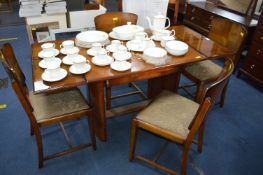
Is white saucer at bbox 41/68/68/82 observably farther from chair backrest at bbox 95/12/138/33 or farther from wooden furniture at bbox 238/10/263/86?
wooden furniture at bbox 238/10/263/86

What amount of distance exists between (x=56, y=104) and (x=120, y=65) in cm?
54

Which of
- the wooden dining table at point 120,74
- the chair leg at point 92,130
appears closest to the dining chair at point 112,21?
the wooden dining table at point 120,74

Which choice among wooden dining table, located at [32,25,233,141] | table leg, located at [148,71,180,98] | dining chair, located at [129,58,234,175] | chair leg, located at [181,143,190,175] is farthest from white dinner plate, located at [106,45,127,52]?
chair leg, located at [181,143,190,175]

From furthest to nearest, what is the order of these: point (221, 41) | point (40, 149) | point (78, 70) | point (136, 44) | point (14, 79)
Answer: point (221, 41), point (136, 44), point (40, 149), point (78, 70), point (14, 79)

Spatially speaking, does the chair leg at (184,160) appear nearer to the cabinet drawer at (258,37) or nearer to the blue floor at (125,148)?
the blue floor at (125,148)

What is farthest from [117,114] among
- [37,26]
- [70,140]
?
[37,26]

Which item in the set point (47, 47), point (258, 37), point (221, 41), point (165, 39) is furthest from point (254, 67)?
point (47, 47)

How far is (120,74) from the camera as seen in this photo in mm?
1449

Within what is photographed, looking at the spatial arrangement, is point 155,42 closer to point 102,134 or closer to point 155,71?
point 155,71

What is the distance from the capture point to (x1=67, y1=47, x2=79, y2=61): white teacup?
5.11 feet

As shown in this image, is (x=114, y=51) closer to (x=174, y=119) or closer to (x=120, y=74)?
(x=120, y=74)

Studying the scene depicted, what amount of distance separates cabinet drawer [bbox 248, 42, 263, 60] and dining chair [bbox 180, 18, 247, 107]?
0.47m

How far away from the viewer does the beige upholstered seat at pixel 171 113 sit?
4.82 ft

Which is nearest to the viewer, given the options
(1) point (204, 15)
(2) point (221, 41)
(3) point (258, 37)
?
(2) point (221, 41)
